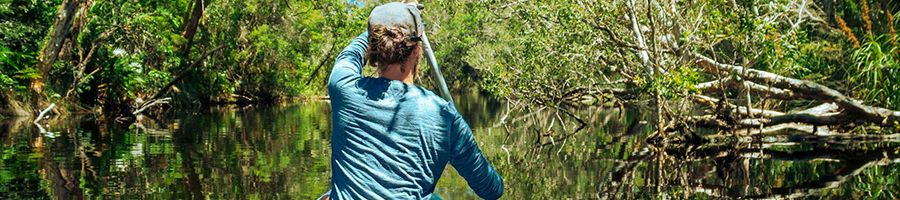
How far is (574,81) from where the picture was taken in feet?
65.1

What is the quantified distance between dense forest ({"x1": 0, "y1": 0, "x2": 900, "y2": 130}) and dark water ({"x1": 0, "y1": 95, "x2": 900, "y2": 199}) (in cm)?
88

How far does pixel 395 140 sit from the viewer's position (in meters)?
2.41

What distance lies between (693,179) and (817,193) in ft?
5.27

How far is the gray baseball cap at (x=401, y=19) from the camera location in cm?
235

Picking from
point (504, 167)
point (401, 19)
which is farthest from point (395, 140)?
point (504, 167)

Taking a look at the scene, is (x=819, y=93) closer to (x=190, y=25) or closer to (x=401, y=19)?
(x=401, y=19)

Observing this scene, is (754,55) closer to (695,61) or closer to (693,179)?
(695,61)

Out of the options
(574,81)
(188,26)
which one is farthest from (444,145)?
(188,26)

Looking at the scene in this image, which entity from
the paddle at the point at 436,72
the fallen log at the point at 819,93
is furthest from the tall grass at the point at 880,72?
the paddle at the point at 436,72

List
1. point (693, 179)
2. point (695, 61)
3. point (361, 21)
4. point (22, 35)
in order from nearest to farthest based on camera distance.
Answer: point (693, 179)
point (695, 61)
point (22, 35)
point (361, 21)

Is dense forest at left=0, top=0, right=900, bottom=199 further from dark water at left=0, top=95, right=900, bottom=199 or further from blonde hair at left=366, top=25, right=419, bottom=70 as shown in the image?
blonde hair at left=366, top=25, right=419, bottom=70

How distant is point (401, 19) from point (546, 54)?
46.5 ft

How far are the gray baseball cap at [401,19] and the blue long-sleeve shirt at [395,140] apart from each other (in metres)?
0.13

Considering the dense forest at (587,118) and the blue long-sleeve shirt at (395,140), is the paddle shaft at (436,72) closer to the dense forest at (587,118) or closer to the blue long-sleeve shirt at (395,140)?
the blue long-sleeve shirt at (395,140)
